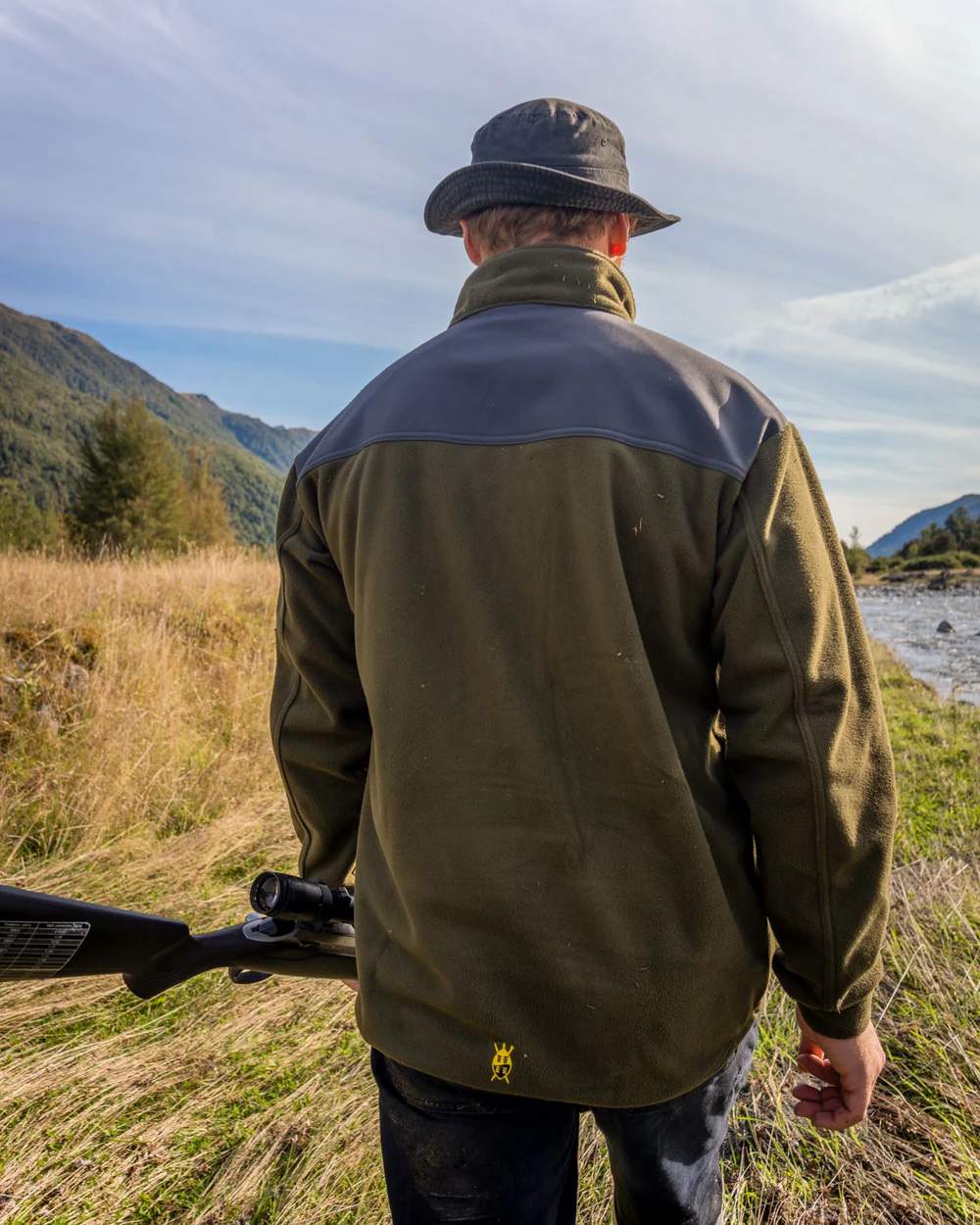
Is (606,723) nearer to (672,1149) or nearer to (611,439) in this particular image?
(611,439)

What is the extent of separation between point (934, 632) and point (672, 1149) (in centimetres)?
1859

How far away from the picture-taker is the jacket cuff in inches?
47.3

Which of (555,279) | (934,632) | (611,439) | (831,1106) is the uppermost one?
(555,279)

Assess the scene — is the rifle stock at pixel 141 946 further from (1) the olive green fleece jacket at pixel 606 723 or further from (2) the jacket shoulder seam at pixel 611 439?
(2) the jacket shoulder seam at pixel 611 439

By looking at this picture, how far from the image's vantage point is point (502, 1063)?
43.3 inches

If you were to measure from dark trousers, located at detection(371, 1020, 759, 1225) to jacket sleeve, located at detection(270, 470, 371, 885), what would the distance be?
0.44 metres

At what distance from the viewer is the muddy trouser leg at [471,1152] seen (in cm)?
116

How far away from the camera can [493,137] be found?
1405 millimetres

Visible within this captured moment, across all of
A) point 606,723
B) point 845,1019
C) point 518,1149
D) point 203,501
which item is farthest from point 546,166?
point 203,501

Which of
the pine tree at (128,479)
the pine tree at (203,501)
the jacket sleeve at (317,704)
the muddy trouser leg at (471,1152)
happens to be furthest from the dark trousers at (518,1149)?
the pine tree at (203,501)

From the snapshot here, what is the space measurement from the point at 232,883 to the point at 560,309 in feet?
11.4

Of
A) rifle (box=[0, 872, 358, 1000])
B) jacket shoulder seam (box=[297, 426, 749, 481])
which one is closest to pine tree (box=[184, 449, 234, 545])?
rifle (box=[0, 872, 358, 1000])

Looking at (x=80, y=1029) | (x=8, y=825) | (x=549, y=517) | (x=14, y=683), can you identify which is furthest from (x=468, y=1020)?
(x=14, y=683)

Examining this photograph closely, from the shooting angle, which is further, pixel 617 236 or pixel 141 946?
pixel 617 236
